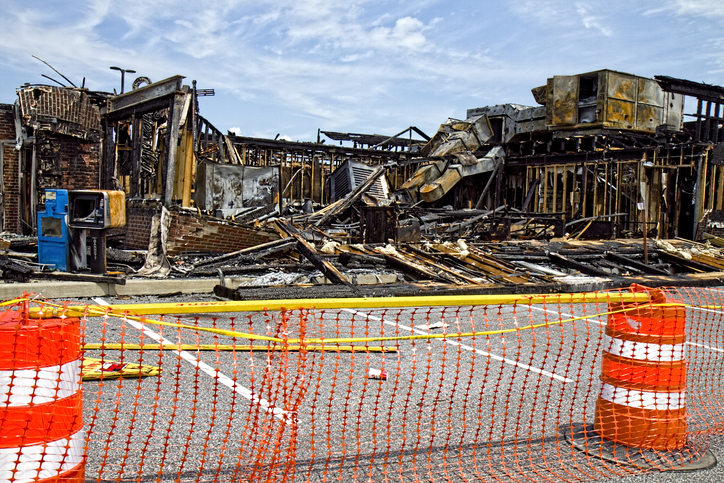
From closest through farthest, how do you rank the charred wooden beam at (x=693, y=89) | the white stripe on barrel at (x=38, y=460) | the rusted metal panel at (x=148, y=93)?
1. the white stripe on barrel at (x=38, y=460)
2. the rusted metal panel at (x=148, y=93)
3. the charred wooden beam at (x=693, y=89)

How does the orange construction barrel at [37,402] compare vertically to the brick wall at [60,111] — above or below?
below

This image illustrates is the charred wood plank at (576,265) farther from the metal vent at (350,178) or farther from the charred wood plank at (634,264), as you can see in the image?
the metal vent at (350,178)

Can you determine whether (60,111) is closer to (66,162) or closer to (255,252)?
(66,162)

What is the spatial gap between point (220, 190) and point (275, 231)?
22.7ft

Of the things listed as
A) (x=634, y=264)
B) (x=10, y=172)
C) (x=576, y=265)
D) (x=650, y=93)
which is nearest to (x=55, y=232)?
(x=10, y=172)

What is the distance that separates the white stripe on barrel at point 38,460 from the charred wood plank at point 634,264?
41.6ft

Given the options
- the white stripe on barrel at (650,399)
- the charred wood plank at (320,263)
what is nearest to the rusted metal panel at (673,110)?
the charred wood plank at (320,263)

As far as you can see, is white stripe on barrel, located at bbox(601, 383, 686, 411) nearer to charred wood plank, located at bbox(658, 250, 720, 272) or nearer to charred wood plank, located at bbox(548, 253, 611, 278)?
charred wood plank, located at bbox(548, 253, 611, 278)

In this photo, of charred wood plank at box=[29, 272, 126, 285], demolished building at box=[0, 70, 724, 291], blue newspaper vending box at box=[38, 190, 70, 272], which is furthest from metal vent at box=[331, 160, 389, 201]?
charred wood plank at box=[29, 272, 126, 285]

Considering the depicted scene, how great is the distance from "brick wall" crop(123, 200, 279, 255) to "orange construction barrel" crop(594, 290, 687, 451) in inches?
398

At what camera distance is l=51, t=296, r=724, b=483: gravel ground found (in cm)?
379

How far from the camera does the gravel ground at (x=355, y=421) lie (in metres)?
3.79

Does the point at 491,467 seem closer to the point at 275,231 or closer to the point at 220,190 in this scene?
the point at 275,231

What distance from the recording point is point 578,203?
2561 cm
